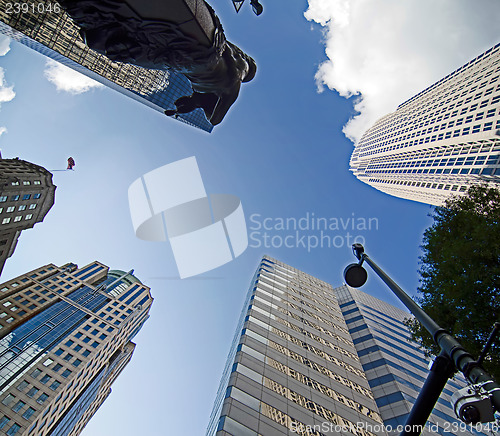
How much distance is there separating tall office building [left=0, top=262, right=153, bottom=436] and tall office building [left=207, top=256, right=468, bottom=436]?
1434 inches

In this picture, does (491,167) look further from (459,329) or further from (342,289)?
(459,329)

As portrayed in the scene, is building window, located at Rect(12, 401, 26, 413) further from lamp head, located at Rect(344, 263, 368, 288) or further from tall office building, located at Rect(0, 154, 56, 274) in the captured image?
lamp head, located at Rect(344, 263, 368, 288)

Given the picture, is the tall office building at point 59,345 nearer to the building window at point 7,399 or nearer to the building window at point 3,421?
the building window at point 3,421

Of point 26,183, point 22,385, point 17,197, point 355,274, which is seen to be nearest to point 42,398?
point 22,385

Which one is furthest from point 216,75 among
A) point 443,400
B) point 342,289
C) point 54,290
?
point 54,290

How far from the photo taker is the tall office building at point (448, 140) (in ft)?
147

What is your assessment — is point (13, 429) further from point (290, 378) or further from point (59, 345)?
point (290, 378)

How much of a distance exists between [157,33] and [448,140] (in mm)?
65302

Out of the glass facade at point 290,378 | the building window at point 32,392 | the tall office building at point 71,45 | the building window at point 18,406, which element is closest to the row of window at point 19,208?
the building window at point 32,392

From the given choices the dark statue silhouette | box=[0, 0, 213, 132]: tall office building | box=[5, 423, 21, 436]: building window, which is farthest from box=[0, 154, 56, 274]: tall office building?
the dark statue silhouette

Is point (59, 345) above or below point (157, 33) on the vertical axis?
below

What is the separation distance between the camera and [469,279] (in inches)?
422

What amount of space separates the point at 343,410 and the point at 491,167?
4314cm

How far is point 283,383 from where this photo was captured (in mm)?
19328
